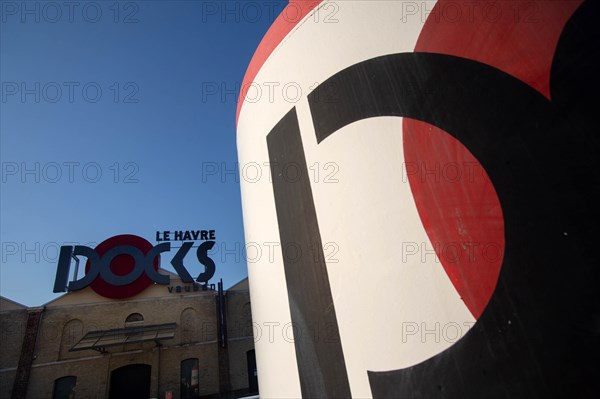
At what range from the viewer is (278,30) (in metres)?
4.29

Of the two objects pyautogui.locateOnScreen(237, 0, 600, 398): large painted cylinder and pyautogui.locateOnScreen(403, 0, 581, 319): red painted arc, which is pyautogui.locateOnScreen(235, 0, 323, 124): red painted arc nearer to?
pyautogui.locateOnScreen(237, 0, 600, 398): large painted cylinder

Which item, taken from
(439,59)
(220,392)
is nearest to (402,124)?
(439,59)

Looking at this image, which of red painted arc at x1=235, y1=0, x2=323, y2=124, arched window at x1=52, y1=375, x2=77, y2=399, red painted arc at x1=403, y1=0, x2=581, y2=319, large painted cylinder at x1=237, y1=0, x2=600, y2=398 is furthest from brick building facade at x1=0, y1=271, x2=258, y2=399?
red painted arc at x1=403, y1=0, x2=581, y2=319

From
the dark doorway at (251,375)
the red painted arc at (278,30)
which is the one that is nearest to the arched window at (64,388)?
the dark doorway at (251,375)

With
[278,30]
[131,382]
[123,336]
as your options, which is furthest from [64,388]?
[278,30]

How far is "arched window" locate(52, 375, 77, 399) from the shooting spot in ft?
60.1

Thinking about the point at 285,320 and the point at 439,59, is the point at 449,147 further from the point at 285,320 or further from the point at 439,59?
the point at 285,320

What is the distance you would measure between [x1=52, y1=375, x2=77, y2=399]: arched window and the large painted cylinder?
21.5 metres

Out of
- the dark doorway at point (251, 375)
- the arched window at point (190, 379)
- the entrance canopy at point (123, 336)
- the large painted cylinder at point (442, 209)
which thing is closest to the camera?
the large painted cylinder at point (442, 209)

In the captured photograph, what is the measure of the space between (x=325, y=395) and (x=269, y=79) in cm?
357

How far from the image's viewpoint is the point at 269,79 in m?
4.19

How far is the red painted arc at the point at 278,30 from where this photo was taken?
3.98 metres

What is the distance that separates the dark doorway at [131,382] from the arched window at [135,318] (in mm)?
2548

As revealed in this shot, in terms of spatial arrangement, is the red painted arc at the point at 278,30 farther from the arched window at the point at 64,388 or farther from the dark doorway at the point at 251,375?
the arched window at the point at 64,388
